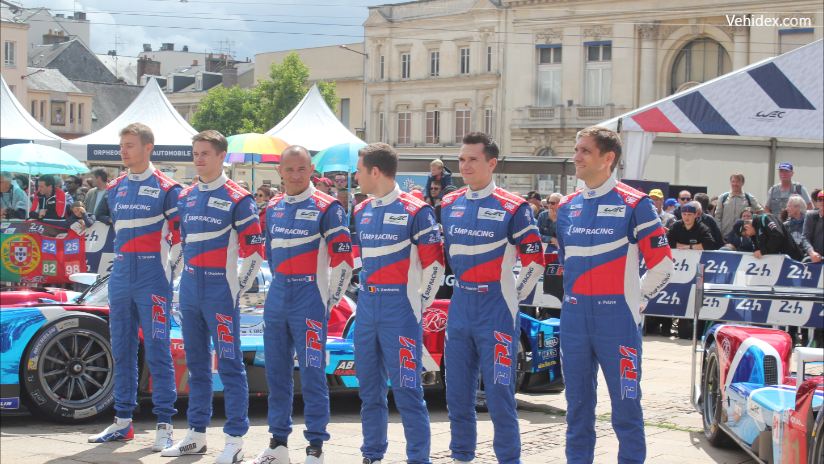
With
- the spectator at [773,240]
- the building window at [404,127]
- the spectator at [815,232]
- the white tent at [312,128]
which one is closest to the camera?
the spectator at [815,232]

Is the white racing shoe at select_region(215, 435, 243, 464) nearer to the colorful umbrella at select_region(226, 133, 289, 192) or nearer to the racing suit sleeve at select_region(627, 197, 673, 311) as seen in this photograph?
the racing suit sleeve at select_region(627, 197, 673, 311)

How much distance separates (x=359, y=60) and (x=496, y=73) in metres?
12.9

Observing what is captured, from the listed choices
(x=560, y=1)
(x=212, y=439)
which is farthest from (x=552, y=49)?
(x=212, y=439)

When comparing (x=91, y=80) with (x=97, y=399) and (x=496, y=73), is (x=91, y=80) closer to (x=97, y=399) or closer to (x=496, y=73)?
(x=496, y=73)

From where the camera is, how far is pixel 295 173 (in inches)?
204

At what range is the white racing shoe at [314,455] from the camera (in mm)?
4992

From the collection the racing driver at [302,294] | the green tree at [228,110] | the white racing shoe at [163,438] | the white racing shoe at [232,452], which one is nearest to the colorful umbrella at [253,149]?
the white racing shoe at [163,438]

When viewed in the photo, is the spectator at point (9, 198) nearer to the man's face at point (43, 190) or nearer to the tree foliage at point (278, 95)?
the man's face at point (43, 190)

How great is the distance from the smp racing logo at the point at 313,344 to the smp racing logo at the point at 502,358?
1.16 metres

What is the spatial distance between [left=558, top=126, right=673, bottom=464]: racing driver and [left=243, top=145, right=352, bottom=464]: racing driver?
149cm

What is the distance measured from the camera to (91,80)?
229 feet

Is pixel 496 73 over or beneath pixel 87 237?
over

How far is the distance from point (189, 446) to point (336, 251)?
1.57 metres

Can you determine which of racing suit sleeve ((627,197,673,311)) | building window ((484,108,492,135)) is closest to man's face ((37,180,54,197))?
racing suit sleeve ((627,197,673,311))
